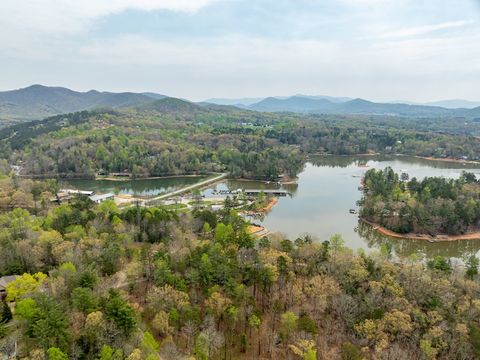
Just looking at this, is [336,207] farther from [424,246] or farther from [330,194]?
[424,246]

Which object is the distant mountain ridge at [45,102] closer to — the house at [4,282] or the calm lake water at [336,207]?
the calm lake water at [336,207]

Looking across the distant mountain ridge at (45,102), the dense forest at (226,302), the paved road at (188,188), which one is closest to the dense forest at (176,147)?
the paved road at (188,188)

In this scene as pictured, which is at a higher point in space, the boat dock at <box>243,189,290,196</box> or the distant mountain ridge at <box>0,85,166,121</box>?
the distant mountain ridge at <box>0,85,166,121</box>

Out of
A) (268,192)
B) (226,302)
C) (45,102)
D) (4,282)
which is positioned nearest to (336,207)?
(268,192)

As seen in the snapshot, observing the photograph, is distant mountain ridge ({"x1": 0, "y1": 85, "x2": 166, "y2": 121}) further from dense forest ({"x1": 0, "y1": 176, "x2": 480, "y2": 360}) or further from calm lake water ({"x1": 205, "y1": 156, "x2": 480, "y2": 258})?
dense forest ({"x1": 0, "y1": 176, "x2": 480, "y2": 360})

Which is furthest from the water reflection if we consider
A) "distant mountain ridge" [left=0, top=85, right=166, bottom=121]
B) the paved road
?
"distant mountain ridge" [left=0, top=85, right=166, bottom=121]

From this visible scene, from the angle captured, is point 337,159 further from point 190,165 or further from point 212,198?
point 212,198
